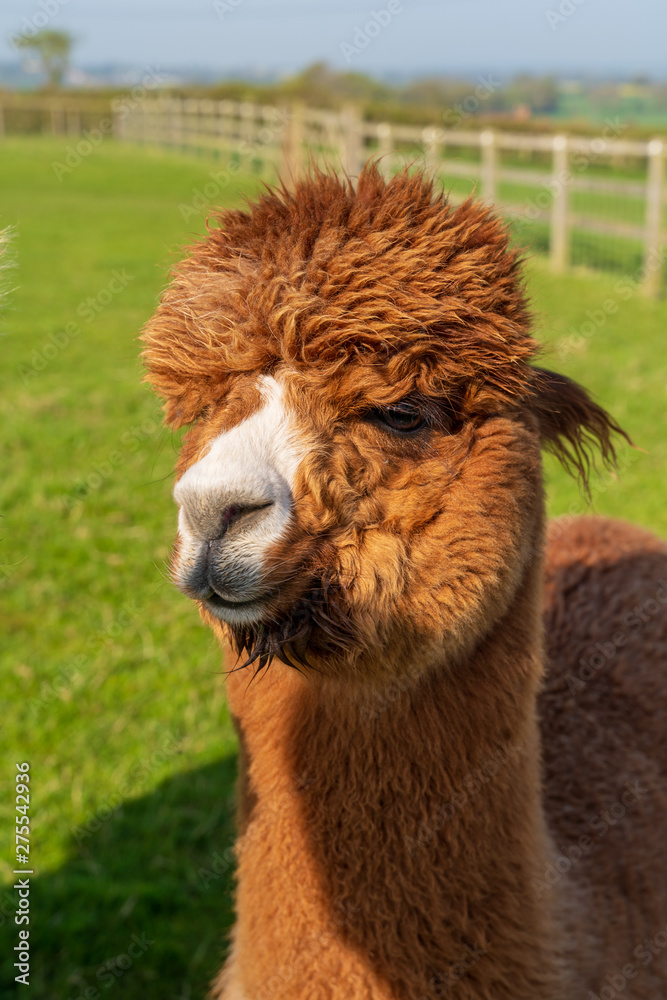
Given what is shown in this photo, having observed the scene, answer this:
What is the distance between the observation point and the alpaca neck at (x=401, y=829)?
5.76 feet

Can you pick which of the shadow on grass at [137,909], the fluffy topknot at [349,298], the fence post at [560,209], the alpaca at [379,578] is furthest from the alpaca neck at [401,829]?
the fence post at [560,209]

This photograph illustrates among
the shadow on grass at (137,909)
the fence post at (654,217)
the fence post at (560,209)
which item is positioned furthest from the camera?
the fence post at (560,209)

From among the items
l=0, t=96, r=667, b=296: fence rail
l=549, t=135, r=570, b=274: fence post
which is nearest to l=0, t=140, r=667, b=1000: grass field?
l=0, t=96, r=667, b=296: fence rail

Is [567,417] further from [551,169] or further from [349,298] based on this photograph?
[551,169]

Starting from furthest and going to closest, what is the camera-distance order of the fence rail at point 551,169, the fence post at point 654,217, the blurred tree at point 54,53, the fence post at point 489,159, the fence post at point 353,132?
the blurred tree at point 54,53 < the fence post at point 353,132 < the fence post at point 489,159 < the fence rail at point 551,169 < the fence post at point 654,217

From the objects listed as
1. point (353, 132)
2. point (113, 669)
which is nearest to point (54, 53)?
point (353, 132)

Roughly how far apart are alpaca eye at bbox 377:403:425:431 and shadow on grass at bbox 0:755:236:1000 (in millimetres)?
1668

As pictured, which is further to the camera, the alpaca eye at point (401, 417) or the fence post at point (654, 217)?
the fence post at point (654, 217)

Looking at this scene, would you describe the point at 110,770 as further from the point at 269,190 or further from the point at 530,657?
the point at 269,190

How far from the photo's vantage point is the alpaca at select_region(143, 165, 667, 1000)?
4.92 feet

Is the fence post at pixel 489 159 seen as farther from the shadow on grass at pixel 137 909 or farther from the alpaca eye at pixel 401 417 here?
the alpaca eye at pixel 401 417

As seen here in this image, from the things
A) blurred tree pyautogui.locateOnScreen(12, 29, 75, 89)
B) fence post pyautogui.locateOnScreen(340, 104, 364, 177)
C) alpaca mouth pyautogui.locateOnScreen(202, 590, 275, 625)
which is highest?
blurred tree pyautogui.locateOnScreen(12, 29, 75, 89)

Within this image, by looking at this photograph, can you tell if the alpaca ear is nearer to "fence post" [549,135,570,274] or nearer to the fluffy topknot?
the fluffy topknot

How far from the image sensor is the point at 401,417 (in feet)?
5.21
